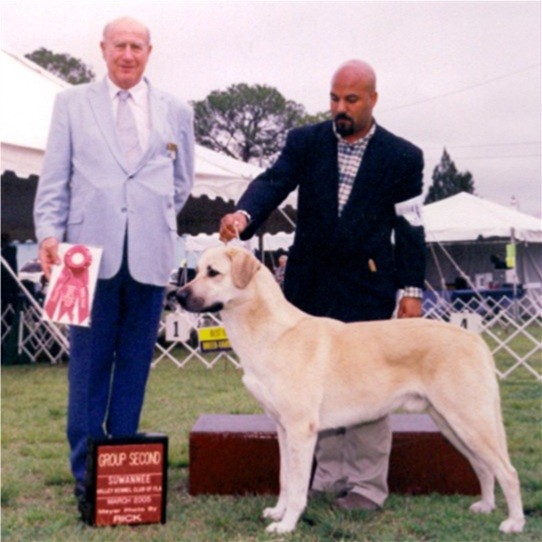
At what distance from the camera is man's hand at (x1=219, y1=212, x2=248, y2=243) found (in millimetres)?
3904

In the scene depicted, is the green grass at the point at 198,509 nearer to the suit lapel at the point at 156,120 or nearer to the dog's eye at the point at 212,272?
the dog's eye at the point at 212,272

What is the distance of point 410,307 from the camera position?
419 cm

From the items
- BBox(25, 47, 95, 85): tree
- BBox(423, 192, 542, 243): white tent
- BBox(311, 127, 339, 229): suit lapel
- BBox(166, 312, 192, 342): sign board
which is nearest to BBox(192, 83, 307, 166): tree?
BBox(25, 47, 95, 85): tree

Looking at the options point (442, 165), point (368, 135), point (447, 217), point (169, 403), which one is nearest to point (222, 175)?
point (169, 403)

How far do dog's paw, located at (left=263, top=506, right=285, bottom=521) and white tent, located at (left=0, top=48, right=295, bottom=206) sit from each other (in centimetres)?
529

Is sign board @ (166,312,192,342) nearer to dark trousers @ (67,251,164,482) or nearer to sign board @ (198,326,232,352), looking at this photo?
sign board @ (198,326,232,352)

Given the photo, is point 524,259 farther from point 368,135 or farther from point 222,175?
point 368,135

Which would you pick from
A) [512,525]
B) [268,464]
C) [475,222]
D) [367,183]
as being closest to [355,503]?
[268,464]

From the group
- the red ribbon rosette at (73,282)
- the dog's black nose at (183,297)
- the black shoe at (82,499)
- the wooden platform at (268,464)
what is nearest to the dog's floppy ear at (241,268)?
the dog's black nose at (183,297)

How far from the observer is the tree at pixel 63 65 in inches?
1873

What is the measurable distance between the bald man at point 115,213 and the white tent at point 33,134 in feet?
14.3

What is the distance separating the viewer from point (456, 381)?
3.62m

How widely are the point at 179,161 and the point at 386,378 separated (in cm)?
152

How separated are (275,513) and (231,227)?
1.39 meters
